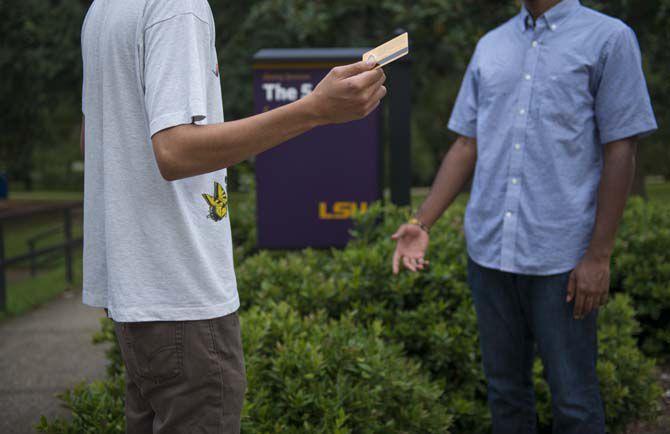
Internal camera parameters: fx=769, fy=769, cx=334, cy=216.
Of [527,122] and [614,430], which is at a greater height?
[527,122]

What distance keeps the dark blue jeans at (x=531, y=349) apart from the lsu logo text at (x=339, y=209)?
1955mm

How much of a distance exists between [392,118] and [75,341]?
2.79 m

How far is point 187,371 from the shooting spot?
161cm

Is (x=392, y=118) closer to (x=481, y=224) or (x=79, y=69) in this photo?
(x=481, y=224)

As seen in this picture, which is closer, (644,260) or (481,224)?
(481,224)

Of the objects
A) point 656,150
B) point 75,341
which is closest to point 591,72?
point 75,341

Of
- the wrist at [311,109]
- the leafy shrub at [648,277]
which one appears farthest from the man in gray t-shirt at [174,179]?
the leafy shrub at [648,277]

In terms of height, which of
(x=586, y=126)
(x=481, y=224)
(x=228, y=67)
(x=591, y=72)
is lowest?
(x=481, y=224)

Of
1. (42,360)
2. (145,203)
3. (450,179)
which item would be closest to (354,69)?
(145,203)

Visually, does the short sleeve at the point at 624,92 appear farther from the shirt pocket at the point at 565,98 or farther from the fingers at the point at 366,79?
the fingers at the point at 366,79

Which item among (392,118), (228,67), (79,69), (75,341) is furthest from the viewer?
(79,69)

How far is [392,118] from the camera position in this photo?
Answer: 15.8ft

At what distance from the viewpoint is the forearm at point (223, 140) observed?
148 centimetres

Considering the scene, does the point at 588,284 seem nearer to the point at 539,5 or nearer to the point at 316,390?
the point at 539,5
